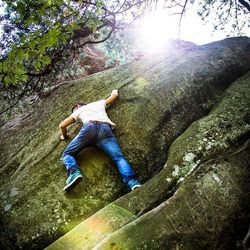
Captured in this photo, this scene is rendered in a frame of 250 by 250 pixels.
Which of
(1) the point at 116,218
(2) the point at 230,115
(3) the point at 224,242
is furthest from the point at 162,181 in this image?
(2) the point at 230,115

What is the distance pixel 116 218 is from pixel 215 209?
133 centimetres

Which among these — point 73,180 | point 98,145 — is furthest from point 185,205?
point 98,145

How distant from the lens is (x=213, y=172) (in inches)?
Answer: 164

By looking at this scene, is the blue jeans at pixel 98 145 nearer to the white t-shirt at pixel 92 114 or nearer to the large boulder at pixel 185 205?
the white t-shirt at pixel 92 114

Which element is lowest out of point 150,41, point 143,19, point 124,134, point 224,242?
point 224,242

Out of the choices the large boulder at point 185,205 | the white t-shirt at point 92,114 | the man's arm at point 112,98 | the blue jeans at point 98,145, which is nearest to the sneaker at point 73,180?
the blue jeans at point 98,145

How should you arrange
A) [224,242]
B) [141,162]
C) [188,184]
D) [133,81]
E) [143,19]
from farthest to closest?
[143,19], [133,81], [141,162], [188,184], [224,242]

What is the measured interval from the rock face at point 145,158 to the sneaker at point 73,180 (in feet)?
0.59

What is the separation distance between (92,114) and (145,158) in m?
1.38

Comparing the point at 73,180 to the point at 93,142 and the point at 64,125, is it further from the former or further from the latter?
the point at 64,125

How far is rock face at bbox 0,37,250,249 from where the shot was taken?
3798 millimetres

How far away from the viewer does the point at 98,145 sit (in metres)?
5.61

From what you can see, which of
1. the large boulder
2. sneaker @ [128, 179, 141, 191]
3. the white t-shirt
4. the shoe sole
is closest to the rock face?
the large boulder

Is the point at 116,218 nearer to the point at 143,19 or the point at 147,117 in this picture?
the point at 147,117
